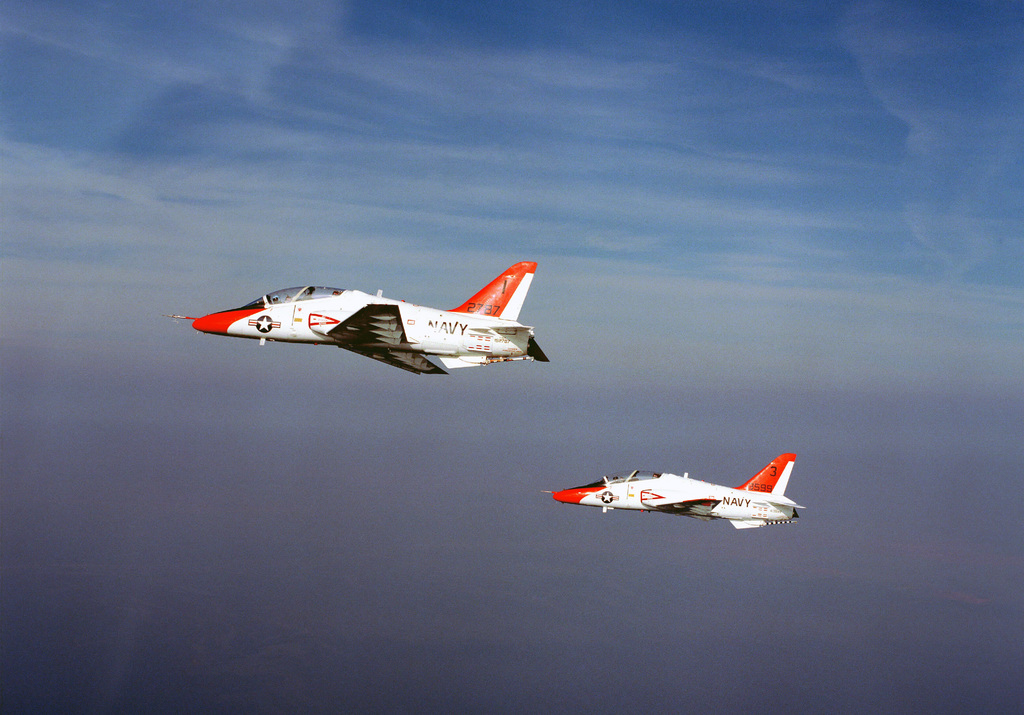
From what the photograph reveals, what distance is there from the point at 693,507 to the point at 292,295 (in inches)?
1244

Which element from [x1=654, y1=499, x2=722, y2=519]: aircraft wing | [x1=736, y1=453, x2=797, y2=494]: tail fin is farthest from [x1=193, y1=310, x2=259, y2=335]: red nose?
[x1=736, y1=453, x2=797, y2=494]: tail fin

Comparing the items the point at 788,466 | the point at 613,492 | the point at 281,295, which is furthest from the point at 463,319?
Result: the point at 788,466

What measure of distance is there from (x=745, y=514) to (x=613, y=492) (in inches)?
A: 390

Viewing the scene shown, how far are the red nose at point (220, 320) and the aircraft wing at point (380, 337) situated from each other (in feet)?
18.1

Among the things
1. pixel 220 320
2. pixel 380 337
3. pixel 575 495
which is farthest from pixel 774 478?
pixel 220 320

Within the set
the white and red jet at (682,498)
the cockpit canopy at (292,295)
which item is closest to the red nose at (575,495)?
the white and red jet at (682,498)

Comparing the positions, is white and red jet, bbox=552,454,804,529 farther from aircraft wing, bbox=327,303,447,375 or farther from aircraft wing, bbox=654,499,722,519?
aircraft wing, bbox=327,303,447,375

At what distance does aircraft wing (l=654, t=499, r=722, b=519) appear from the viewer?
52531 mm

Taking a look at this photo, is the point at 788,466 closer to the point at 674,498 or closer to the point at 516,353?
the point at 674,498

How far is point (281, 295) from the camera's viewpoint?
4272 cm

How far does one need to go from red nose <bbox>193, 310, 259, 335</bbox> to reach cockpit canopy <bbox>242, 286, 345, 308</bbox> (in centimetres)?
74

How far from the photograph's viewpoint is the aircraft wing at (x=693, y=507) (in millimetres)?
52531

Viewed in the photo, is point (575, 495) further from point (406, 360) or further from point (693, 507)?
point (406, 360)

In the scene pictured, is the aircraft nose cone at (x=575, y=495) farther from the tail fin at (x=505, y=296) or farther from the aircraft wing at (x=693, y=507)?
the tail fin at (x=505, y=296)
